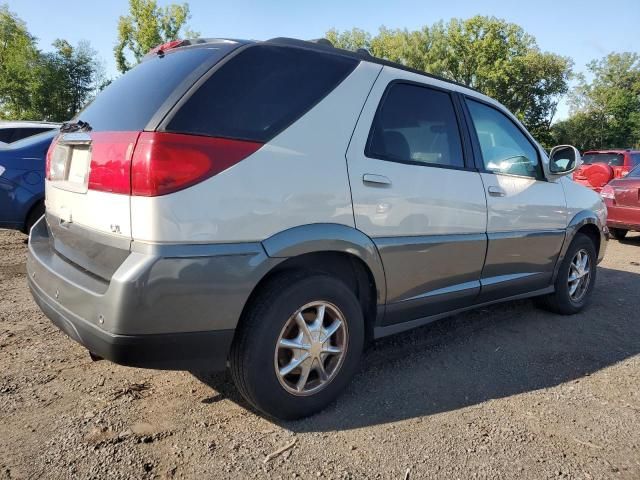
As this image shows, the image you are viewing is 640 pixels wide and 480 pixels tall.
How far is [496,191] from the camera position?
11.1 feet

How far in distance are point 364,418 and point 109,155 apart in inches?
68.8

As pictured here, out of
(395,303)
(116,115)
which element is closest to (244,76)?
(116,115)

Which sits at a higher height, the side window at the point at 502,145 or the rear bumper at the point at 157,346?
the side window at the point at 502,145

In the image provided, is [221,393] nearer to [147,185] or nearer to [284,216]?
[284,216]

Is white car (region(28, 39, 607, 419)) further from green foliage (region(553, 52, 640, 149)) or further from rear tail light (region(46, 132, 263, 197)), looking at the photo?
green foliage (region(553, 52, 640, 149))

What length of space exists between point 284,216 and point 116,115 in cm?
93

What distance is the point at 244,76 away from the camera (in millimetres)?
2227

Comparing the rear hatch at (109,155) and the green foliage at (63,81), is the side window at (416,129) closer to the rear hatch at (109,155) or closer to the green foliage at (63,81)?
the rear hatch at (109,155)

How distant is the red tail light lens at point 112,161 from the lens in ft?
6.55

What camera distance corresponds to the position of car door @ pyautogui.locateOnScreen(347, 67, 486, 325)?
2.60 meters

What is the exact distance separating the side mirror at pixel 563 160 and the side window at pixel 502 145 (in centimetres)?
16

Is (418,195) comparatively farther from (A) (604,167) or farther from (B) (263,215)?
(A) (604,167)

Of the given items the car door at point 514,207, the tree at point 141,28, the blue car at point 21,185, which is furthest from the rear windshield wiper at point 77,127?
the tree at point 141,28

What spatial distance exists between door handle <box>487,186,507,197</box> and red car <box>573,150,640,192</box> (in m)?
7.73
